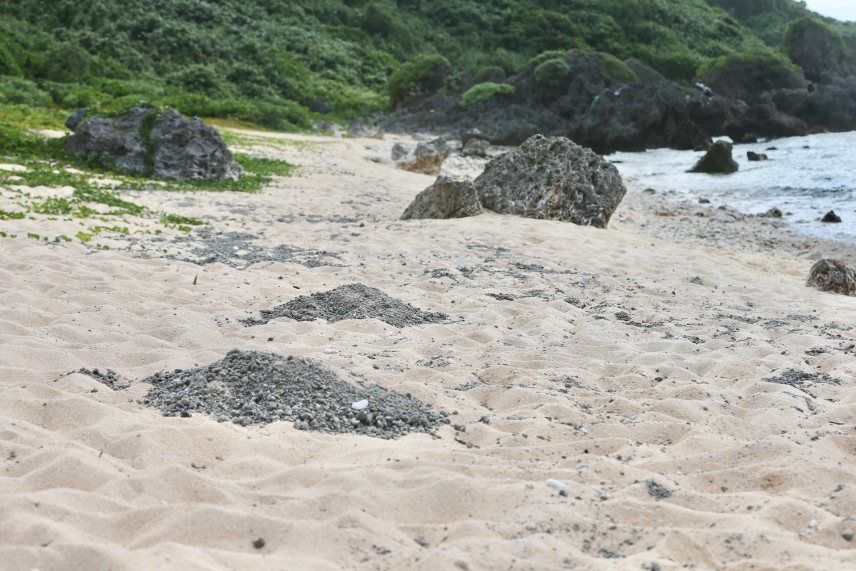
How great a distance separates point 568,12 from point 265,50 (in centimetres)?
2816

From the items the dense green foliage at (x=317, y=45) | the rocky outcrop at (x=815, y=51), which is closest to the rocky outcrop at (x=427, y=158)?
the dense green foliage at (x=317, y=45)

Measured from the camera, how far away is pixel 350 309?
614 cm

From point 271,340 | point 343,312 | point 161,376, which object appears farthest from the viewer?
point 343,312

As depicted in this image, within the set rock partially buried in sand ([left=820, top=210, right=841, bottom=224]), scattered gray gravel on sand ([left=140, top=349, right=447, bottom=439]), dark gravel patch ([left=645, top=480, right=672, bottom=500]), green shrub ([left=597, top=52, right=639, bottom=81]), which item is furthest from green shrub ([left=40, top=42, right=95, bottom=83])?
dark gravel patch ([left=645, top=480, right=672, bottom=500])

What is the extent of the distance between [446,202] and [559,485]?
8.05 metres

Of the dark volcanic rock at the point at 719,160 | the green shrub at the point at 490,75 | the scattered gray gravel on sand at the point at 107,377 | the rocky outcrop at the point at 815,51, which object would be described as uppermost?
the rocky outcrop at the point at 815,51

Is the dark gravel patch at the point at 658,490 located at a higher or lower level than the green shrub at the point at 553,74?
lower

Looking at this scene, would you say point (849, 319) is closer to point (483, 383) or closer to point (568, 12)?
point (483, 383)

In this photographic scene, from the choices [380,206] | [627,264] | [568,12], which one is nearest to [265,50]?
[568,12]

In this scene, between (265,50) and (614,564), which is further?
(265,50)

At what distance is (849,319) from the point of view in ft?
21.8

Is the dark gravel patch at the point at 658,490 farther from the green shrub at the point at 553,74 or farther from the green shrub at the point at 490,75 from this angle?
the green shrub at the point at 490,75

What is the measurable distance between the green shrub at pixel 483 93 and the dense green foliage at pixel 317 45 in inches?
79.4

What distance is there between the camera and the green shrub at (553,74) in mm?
34125
